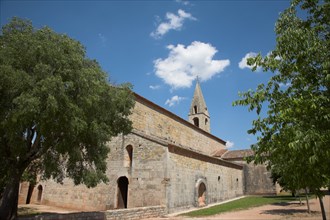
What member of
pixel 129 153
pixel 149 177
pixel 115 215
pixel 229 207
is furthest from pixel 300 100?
pixel 229 207

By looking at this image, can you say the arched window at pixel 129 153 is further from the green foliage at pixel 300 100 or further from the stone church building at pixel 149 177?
the green foliage at pixel 300 100

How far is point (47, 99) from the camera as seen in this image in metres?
8.84

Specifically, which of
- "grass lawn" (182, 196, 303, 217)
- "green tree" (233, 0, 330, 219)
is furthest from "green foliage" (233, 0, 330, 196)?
"grass lawn" (182, 196, 303, 217)

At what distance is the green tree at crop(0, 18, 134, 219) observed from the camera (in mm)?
9008

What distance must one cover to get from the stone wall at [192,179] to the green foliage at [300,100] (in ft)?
36.5

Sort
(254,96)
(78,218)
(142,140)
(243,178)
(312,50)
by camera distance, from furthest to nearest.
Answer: (243,178) → (142,140) → (78,218) → (254,96) → (312,50)

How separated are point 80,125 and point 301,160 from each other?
302 inches

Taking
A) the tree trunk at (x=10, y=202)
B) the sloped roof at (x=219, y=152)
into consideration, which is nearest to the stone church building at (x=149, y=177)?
the tree trunk at (x=10, y=202)

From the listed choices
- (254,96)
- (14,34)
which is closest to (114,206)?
(14,34)

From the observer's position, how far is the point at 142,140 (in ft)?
59.3

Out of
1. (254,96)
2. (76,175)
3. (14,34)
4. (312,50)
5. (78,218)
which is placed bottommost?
(78,218)

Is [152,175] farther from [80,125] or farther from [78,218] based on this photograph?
[80,125]

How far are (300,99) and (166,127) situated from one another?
71.7ft

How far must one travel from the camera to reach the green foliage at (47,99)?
29.5 feet
